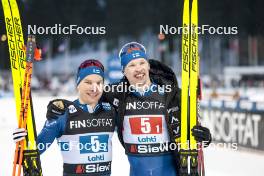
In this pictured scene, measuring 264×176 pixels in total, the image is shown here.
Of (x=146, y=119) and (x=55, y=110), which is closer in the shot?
(x=55, y=110)

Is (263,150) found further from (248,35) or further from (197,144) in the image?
(248,35)

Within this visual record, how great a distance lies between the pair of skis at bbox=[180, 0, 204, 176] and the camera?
520 cm

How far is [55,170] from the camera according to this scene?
28.2 feet

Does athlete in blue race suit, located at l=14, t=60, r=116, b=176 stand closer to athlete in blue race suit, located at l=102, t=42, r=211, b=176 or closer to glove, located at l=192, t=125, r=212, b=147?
athlete in blue race suit, located at l=102, t=42, r=211, b=176

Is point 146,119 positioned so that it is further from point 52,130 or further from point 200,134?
point 52,130

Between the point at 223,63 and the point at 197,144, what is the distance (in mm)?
51885

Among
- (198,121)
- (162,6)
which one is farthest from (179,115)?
(162,6)

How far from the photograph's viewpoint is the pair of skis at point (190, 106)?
17.0ft

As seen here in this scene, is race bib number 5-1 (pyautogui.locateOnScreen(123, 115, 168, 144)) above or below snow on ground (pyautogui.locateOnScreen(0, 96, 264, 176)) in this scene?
above

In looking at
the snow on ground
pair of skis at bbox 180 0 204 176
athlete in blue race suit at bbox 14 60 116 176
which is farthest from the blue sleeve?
the snow on ground

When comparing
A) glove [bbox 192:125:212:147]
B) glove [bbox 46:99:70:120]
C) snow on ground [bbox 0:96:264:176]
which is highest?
glove [bbox 46:99:70:120]

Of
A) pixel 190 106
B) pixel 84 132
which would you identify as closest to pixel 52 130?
pixel 84 132

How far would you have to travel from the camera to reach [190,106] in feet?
17.1

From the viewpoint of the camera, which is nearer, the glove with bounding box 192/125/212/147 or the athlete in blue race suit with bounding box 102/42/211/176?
the glove with bounding box 192/125/212/147
